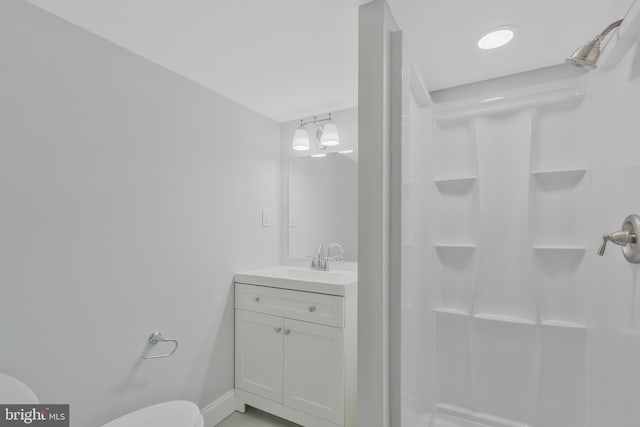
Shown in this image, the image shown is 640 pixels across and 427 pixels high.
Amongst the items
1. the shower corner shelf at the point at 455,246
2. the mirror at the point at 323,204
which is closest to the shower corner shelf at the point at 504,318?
the shower corner shelf at the point at 455,246

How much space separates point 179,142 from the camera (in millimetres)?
1854

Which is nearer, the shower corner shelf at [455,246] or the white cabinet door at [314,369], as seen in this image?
the white cabinet door at [314,369]

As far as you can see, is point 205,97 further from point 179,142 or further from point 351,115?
point 351,115

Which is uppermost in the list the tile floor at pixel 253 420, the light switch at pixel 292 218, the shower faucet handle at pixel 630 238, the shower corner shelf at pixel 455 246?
the light switch at pixel 292 218

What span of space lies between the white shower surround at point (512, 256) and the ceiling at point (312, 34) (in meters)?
0.24

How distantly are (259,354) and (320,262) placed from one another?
81 cm

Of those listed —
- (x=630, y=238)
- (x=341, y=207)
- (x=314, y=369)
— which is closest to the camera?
(x=630, y=238)

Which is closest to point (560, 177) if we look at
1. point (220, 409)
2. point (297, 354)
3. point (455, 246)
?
point (455, 246)

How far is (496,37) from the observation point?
1486mm

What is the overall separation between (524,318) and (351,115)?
1893mm

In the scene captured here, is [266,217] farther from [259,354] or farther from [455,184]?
[455,184]

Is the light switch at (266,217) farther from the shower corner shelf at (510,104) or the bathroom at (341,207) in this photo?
the shower corner shelf at (510,104)

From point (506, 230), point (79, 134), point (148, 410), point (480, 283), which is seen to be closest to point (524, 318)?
point (480, 283)

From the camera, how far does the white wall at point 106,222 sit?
122 cm
